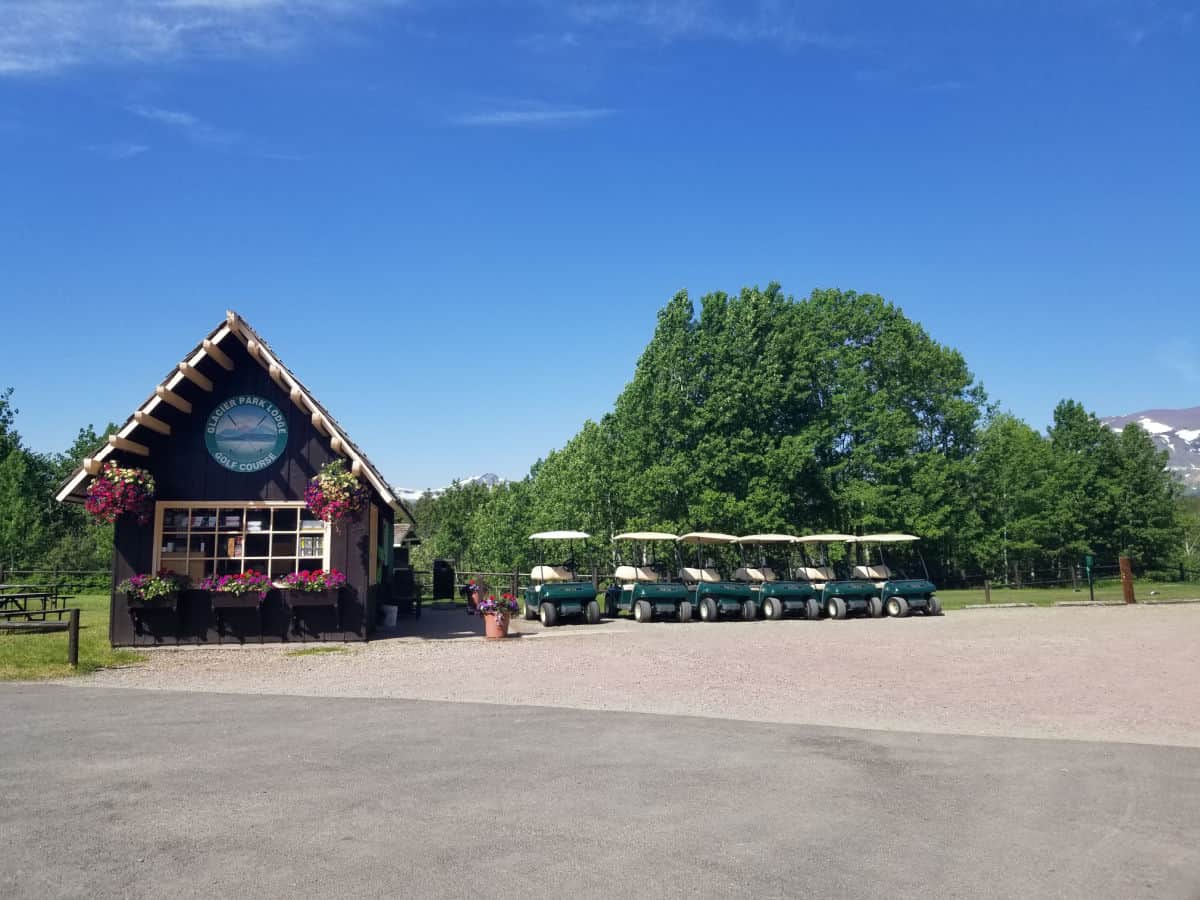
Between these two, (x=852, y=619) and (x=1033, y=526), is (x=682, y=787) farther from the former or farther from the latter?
(x=1033, y=526)

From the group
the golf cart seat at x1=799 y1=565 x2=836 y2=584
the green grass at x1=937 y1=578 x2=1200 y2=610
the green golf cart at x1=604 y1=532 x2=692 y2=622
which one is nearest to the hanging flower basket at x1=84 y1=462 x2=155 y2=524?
the green golf cart at x1=604 y1=532 x2=692 y2=622

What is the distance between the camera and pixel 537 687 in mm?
11617

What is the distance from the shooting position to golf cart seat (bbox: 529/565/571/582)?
24.7 metres

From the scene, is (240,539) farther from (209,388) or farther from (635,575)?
(635,575)

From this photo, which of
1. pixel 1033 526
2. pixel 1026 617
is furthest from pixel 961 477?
pixel 1026 617

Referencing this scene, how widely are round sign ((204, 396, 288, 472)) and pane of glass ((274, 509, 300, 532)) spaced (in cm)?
96

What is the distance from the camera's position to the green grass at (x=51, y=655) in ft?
41.1

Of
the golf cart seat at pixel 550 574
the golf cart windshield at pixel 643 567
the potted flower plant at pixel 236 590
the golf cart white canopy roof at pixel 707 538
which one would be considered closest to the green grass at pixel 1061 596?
the golf cart white canopy roof at pixel 707 538

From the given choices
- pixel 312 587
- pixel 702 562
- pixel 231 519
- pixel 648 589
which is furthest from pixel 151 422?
pixel 702 562

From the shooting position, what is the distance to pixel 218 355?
17.1m

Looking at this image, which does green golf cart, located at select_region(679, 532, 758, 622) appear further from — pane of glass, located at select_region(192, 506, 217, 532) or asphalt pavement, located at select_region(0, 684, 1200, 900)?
asphalt pavement, located at select_region(0, 684, 1200, 900)

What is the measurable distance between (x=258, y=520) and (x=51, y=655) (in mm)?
4309

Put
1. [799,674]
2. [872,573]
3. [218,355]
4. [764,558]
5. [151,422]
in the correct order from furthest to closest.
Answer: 1. [764,558]
2. [872,573]
3. [218,355]
4. [151,422]
5. [799,674]

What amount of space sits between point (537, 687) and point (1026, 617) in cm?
1671
